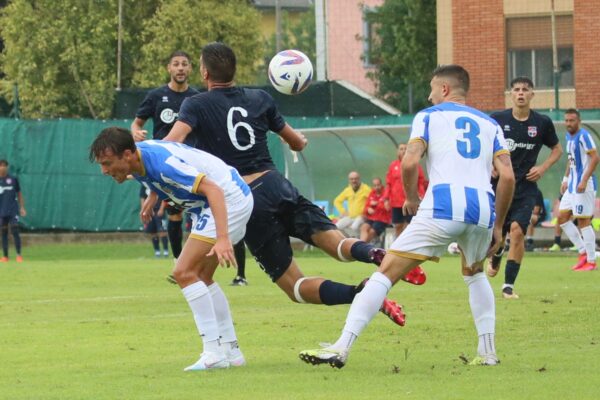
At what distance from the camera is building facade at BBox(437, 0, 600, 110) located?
32.8m

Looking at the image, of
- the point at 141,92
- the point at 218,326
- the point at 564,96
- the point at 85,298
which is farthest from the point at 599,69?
the point at 218,326

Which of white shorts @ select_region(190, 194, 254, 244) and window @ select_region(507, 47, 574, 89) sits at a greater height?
window @ select_region(507, 47, 574, 89)

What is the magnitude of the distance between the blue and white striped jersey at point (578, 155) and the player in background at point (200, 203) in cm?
1200

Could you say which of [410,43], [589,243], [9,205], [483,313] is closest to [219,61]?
[483,313]

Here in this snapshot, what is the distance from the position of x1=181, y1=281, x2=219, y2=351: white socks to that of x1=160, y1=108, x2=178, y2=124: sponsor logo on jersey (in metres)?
6.28

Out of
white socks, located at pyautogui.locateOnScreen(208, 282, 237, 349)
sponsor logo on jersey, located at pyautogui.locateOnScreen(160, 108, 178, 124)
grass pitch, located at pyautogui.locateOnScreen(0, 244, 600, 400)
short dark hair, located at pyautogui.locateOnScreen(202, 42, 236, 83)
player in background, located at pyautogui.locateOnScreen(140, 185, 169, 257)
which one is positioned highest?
short dark hair, located at pyautogui.locateOnScreen(202, 42, 236, 83)

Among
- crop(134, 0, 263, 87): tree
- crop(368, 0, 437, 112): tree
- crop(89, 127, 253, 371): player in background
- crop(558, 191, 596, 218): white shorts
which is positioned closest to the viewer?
crop(89, 127, 253, 371): player in background

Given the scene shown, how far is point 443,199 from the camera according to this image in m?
8.43

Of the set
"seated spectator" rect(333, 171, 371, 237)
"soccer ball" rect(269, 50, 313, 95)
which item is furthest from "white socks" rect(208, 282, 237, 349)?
"seated spectator" rect(333, 171, 371, 237)

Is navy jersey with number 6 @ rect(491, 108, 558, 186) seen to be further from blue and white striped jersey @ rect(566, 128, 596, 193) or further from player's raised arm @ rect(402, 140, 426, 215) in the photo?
player's raised arm @ rect(402, 140, 426, 215)

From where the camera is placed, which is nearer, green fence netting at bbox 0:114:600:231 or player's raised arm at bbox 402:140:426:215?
player's raised arm at bbox 402:140:426:215

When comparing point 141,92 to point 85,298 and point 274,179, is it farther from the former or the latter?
point 274,179

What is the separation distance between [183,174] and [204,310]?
0.91 metres

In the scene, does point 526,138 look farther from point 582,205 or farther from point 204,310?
point 204,310
